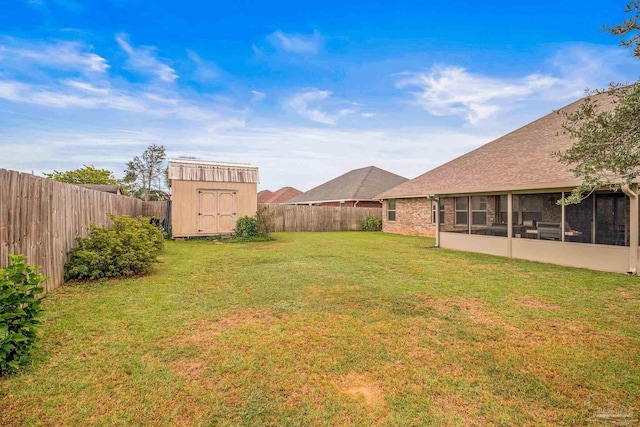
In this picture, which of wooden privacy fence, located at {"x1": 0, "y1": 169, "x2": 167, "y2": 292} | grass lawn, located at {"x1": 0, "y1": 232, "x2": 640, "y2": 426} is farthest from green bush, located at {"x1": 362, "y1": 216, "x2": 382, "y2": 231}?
wooden privacy fence, located at {"x1": 0, "y1": 169, "x2": 167, "y2": 292}

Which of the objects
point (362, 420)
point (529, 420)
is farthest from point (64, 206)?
point (529, 420)

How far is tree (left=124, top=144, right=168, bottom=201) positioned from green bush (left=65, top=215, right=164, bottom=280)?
38.2 m

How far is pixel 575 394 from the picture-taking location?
2637 mm

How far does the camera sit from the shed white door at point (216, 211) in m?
15.4

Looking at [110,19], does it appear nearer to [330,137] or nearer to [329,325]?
[329,325]

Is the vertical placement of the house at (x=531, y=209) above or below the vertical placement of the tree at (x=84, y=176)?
below

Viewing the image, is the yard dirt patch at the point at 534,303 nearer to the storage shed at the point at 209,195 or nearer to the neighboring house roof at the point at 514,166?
the neighboring house roof at the point at 514,166

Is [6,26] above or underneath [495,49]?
underneath

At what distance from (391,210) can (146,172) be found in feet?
115

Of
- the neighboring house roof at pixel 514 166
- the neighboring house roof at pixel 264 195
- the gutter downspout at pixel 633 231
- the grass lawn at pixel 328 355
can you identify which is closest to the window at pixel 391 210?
the neighboring house roof at pixel 514 166

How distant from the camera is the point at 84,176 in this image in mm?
33844

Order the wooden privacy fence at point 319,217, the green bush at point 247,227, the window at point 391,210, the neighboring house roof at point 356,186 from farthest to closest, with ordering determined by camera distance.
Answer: the neighboring house roof at point 356,186 < the wooden privacy fence at point 319,217 < the window at point 391,210 < the green bush at point 247,227

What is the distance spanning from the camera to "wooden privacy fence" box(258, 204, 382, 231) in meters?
20.6

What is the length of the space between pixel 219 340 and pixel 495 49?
43.1 ft
